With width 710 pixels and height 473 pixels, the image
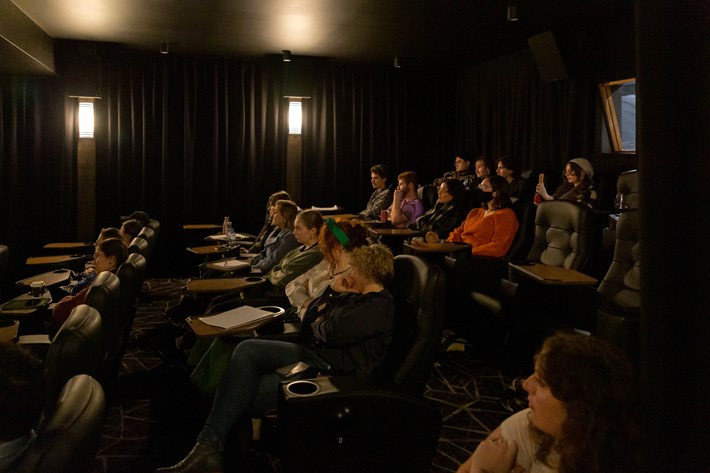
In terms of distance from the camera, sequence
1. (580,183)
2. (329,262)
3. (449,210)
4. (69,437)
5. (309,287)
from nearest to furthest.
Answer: (69,437), (329,262), (309,287), (580,183), (449,210)

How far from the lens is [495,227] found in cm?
540

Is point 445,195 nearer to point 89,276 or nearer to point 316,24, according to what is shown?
point 316,24

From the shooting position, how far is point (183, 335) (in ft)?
15.6

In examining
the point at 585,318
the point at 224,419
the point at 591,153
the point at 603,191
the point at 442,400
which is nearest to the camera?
the point at 224,419

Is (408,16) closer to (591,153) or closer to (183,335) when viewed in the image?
(591,153)

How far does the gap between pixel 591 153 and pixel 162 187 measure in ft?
18.2

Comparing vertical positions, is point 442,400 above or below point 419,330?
below

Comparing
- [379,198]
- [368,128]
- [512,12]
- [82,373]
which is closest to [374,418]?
[82,373]

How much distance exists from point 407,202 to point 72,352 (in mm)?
5444

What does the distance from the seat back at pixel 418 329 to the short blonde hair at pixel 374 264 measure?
0.14 m

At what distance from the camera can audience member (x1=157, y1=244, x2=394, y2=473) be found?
105 inches

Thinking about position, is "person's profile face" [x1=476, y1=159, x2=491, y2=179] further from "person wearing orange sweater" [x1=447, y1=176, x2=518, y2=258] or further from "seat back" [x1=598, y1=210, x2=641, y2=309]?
"seat back" [x1=598, y1=210, x2=641, y2=309]

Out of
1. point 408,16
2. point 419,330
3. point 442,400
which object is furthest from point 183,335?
point 408,16

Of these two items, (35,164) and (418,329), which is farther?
(35,164)
